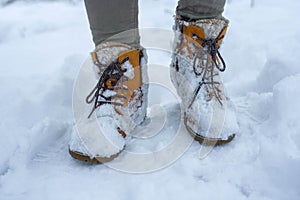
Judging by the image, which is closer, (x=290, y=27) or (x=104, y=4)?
(x=104, y=4)

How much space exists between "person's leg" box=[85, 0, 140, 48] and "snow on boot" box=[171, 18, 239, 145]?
0.39ft

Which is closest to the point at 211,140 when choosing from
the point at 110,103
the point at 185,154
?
the point at 185,154

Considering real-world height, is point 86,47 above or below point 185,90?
below

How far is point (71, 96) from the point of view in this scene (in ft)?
2.64

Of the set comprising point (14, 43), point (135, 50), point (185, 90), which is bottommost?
point (14, 43)

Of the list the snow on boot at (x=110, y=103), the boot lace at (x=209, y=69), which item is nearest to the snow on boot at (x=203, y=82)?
the boot lace at (x=209, y=69)

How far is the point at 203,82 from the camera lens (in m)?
0.64

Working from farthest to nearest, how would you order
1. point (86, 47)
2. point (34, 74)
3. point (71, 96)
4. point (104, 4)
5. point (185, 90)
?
point (86, 47)
point (34, 74)
point (71, 96)
point (185, 90)
point (104, 4)

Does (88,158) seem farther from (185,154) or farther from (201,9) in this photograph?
(201,9)

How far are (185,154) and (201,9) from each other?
32 cm

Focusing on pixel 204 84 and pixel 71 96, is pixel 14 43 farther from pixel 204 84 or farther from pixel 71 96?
pixel 204 84

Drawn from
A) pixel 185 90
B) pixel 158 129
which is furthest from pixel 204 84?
pixel 158 129

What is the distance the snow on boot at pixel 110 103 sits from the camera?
0.57 metres

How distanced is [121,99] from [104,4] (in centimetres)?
20
